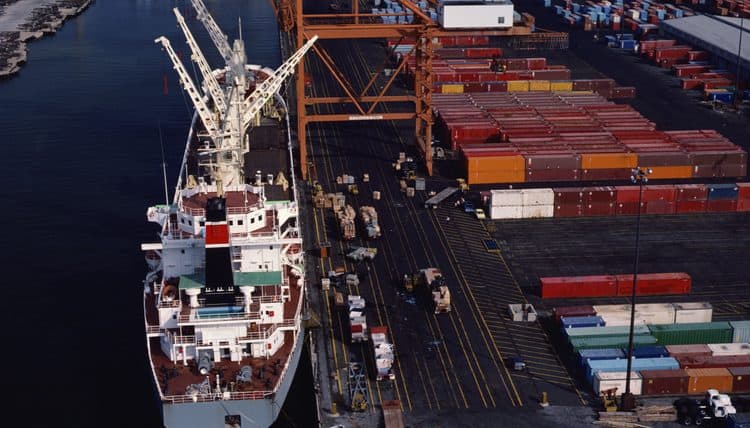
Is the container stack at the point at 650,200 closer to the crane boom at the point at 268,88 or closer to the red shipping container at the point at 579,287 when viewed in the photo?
the red shipping container at the point at 579,287

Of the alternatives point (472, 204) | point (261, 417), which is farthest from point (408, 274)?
point (261, 417)

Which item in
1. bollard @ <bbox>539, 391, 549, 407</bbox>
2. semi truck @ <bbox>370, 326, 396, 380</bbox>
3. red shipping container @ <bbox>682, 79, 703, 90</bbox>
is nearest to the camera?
bollard @ <bbox>539, 391, 549, 407</bbox>

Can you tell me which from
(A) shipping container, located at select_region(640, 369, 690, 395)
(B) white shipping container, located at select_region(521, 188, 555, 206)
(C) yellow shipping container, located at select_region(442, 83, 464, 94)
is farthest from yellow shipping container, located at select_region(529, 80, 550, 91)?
(A) shipping container, located at select_region(640, 369, 690, 395)

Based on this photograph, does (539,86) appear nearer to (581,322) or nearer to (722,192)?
(722,192)

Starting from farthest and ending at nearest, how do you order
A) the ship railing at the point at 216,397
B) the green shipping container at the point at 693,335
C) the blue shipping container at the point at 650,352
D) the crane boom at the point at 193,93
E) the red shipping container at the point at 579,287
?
the crane boom at the point at 193,93, the red shipping container at the point at 579,287, the green shipping container at the point at 693,335, the blue shipping container at the point at 650,352, the ship railing at the point at 216,397

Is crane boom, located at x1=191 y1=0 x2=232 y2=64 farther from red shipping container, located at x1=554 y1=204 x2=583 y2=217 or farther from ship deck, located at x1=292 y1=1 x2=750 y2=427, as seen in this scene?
red shipping container, located at x1=554 y1=204 x2=583 y2=217

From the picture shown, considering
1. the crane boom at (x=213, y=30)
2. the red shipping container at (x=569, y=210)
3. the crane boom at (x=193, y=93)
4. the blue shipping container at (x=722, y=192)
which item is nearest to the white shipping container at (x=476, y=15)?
the red shipping container at (x=569, y=210)

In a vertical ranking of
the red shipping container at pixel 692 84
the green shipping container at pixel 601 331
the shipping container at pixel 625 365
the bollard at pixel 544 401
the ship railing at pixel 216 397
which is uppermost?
the red shipping container at pixel 692 84

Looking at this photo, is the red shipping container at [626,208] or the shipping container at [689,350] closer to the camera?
the shipping container at [689,350]
